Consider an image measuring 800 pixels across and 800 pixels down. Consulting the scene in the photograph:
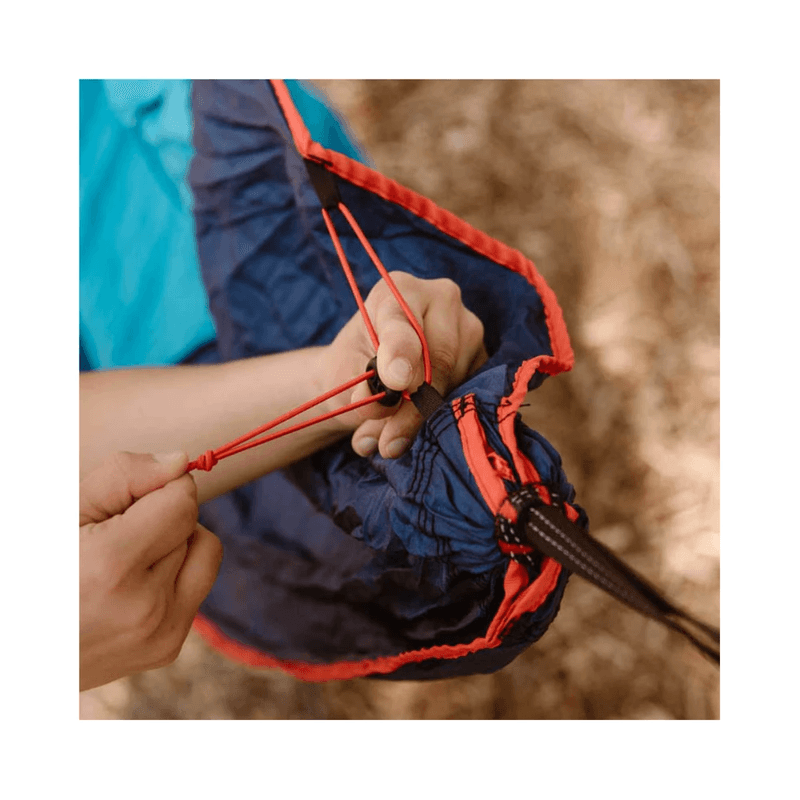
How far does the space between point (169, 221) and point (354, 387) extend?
11.2 inches

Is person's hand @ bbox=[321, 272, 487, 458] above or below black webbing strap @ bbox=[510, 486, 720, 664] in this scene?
above

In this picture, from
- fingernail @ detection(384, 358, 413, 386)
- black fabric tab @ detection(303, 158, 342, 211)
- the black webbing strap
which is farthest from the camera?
black fabric tab @ detection(303, 158, 342, 211)

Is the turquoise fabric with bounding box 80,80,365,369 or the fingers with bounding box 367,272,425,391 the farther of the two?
the turquoise fabric with bounding box 80,80,365,369

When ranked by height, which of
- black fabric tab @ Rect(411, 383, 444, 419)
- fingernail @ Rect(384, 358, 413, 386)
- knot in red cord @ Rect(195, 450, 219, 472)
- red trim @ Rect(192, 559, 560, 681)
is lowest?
red trim @ Rect(192, 559, 560, 681)

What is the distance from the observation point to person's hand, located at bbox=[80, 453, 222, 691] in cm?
45

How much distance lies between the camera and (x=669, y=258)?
1.96 feet

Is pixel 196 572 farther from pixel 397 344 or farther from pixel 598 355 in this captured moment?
pixel 598 355

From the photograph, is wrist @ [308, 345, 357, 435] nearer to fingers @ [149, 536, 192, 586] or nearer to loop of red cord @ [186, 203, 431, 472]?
loop of red cord @ [186, 203, 431, 472]

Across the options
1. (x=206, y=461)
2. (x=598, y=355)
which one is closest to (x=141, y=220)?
(x=206, y=461)

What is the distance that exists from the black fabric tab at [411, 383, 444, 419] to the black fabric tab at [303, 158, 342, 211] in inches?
8.4

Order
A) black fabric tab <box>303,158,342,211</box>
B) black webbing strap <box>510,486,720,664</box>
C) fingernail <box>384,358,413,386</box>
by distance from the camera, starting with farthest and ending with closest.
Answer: black fabric tab <box>303,158,342,211</box>
fingernail <box>384,358,413,386</box>
black webbing strap <box>510,486,720,664</box>

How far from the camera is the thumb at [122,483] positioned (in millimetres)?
471

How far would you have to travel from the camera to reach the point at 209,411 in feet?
1.84

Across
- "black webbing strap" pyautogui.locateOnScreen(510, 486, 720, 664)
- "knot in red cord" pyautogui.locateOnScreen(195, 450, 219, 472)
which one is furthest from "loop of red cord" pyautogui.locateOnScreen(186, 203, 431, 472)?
"black webbing strap" pyautogui.locateOnScreen(510, 486, 720, 664)
